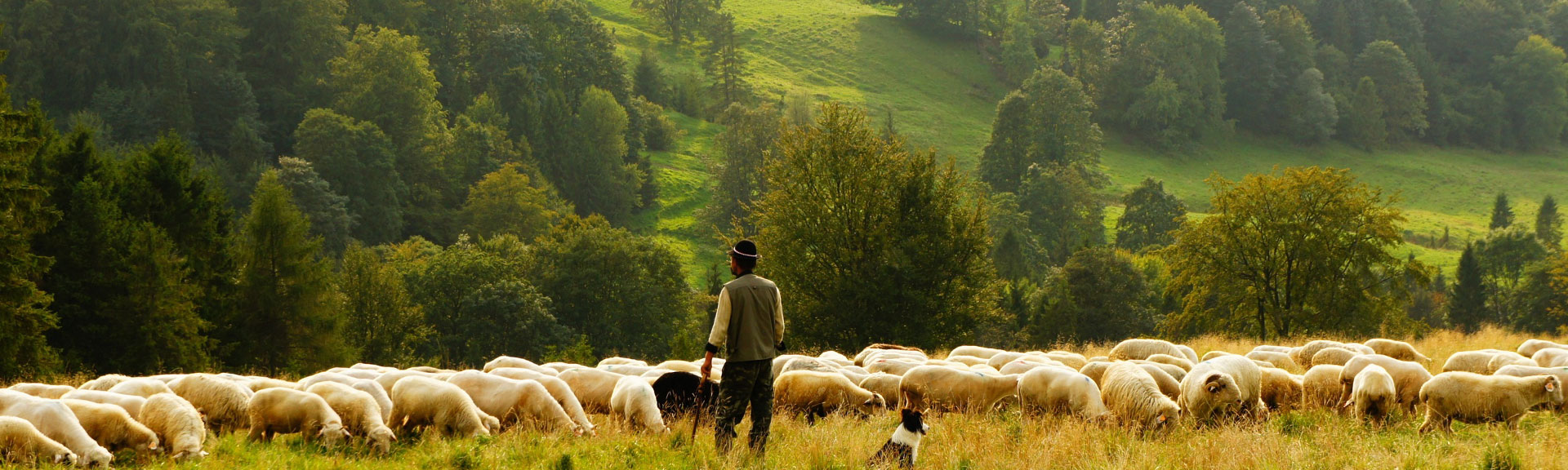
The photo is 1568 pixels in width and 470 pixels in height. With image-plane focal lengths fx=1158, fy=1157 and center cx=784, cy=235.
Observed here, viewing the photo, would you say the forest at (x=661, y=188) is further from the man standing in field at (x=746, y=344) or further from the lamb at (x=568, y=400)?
the man standing in field at (x=746, y=344)

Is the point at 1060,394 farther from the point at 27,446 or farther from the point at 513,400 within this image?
the point at 27,446

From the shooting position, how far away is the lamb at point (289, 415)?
37.2 ft

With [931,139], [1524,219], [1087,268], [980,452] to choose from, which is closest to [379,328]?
[1087,268]

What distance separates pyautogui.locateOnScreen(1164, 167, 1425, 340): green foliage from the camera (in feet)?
157

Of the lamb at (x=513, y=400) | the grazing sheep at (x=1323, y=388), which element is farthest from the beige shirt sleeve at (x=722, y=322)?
the grazing sheep at (x=1323, y=388)

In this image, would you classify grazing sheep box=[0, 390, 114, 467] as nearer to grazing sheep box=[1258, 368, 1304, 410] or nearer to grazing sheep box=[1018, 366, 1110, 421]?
grazing sheep box=[1018, 366, 1110, 421]

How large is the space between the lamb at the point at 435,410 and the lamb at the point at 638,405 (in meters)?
1.55

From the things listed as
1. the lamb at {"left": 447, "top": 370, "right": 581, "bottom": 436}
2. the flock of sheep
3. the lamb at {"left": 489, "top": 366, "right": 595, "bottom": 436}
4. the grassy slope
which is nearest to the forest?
the grassy slope

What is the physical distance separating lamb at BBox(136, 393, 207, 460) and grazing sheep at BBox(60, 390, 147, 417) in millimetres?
438

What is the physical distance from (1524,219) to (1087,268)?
209 ft

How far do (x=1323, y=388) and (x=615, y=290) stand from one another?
59.4m

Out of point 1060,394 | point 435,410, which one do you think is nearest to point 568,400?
point 435,410

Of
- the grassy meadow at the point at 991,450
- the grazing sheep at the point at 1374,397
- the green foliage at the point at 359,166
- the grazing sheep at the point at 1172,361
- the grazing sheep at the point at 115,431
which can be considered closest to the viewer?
the grassy meadow at the point at 991,450

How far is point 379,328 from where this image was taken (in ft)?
205
